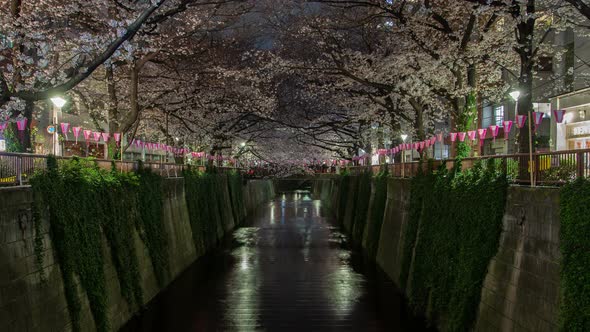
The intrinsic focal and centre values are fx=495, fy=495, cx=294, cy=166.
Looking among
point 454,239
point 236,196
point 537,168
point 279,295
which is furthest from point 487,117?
point 537,168

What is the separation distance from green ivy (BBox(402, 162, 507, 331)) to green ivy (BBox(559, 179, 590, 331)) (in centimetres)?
299

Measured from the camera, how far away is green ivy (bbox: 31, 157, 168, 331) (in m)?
10.5

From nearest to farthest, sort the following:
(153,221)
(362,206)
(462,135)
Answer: (462,135) → (153,221) → (362,206)

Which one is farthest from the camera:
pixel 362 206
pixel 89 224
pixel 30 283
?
pixel 362 206

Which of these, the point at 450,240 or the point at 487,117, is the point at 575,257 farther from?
the point at 487,117

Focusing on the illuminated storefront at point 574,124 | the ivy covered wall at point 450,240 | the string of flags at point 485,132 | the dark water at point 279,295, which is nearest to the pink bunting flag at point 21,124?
the dark water at point 279,295

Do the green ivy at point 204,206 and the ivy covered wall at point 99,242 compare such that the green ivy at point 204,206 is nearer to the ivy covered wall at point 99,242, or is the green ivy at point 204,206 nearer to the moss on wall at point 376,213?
the ivy covered wall at point 99,242

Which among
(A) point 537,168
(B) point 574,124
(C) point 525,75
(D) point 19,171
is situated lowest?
(A) point 537,168

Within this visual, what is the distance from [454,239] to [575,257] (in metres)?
5.49

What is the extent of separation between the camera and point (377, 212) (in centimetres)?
2625

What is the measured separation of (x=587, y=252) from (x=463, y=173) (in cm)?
627

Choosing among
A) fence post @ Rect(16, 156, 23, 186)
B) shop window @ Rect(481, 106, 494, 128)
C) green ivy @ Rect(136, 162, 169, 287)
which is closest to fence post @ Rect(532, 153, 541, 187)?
fence post @ Rect(16, 156, 23, 186)

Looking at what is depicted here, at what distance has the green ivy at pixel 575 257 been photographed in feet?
23.1

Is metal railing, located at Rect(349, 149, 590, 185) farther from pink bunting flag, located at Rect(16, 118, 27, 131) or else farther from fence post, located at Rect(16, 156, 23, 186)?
pink bunting flag, located at Rect(16, 118, 27, 131)
